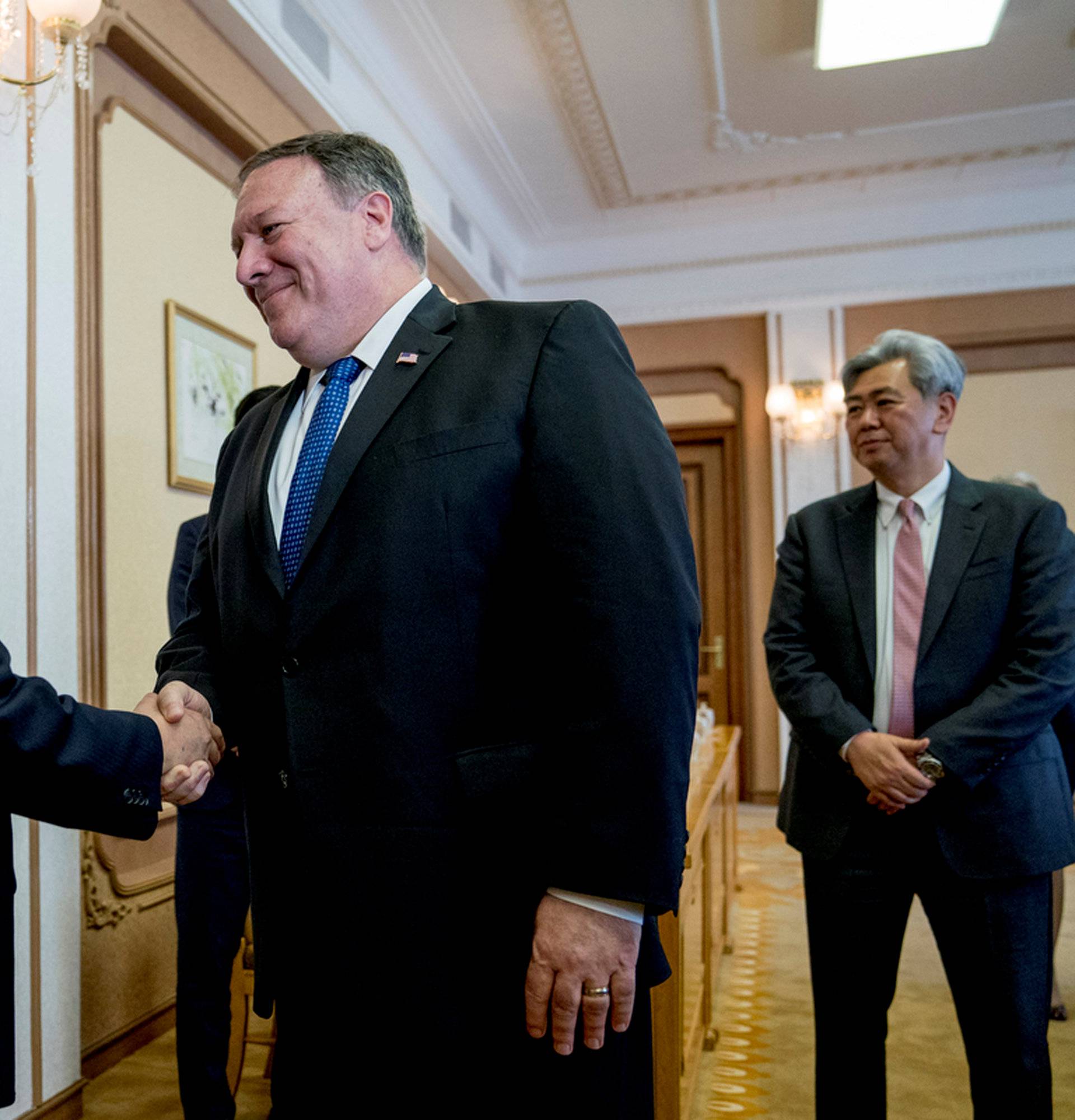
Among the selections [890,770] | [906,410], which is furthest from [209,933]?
[906,410]

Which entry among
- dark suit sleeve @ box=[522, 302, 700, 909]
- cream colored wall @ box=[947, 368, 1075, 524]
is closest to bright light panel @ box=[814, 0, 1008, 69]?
cream colored wall @ box=[947, 368, 1075, 524]

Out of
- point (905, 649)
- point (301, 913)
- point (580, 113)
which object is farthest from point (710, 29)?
point (301, 913)

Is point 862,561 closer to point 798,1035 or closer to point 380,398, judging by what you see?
point 380,398

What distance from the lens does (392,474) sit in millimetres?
1075

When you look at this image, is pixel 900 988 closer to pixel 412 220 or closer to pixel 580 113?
pixel 412 220

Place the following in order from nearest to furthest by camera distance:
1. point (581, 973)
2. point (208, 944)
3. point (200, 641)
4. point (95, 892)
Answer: point (581, 973) → point (200, 641) → point (208, 944) → point (95, 892)

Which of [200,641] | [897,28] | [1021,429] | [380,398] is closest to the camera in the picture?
[380,398]

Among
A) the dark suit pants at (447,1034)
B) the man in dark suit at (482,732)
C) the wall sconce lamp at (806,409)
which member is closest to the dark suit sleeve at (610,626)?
the man in dark suit at (482,732)

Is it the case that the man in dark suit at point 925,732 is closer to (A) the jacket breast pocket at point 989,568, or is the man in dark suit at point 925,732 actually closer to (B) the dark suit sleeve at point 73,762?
(A) the jacket breast pocket at point 989,568

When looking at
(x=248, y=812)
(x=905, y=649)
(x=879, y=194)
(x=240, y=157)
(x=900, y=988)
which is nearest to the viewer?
(x=248, y=812)

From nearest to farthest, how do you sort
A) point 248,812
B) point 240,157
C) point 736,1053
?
point 248,812
point 736,1053
point 240,157

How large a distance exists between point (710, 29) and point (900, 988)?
384cm

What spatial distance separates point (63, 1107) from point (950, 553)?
7.71 ft

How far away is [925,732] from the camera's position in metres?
1.77
